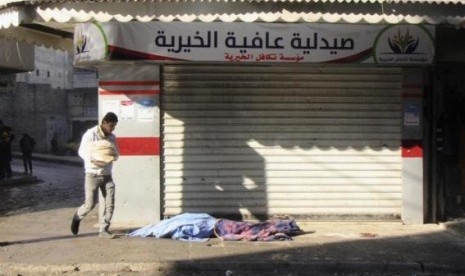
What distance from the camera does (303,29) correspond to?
947cm

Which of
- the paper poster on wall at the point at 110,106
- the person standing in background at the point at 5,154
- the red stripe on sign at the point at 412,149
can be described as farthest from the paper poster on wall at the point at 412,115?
the person standing in background at the point at 5,154

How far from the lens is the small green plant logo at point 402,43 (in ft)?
31.5

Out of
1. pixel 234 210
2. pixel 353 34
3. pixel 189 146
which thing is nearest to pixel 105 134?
pixel 189 146

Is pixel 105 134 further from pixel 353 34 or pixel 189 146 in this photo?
pixel 353 34

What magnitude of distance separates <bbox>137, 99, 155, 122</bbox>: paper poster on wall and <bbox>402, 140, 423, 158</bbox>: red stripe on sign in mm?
4003

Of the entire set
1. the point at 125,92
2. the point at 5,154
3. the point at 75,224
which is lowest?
the point at 75,224

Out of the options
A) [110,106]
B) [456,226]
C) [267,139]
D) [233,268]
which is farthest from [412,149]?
[110,106]

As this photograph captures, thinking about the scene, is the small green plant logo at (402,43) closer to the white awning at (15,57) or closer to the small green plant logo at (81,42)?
the small green plant logo at (81,42)

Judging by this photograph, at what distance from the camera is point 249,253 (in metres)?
8.13

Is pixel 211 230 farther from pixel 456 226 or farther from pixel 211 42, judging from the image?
pixel 456 226

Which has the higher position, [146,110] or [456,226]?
[146,110]

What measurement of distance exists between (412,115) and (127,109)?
14.6ft

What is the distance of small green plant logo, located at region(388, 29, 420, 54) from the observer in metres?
9.60

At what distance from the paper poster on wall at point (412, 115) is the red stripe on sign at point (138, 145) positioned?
3.92 m
